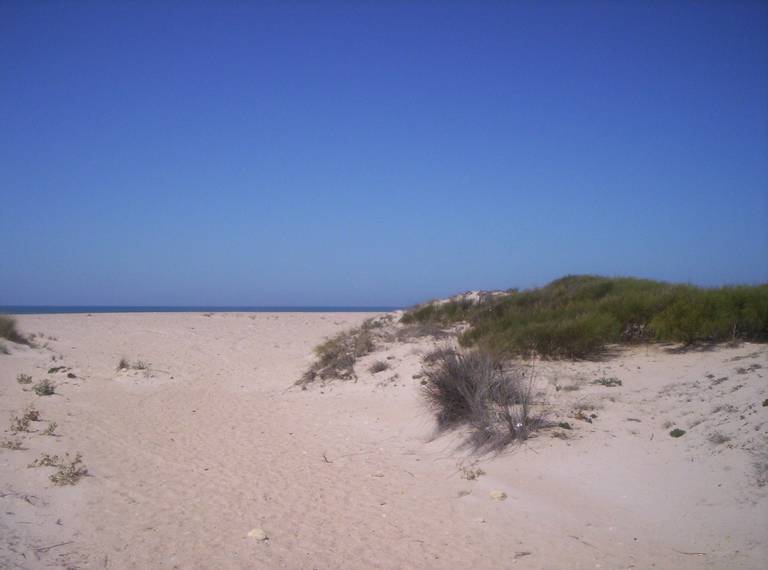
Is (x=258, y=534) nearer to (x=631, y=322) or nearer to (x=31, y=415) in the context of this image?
(x=31, y=415)

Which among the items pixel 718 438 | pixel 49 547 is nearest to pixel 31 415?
pixel 49 547

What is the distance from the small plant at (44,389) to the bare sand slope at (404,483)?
0.28 metres

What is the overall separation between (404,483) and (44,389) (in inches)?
331

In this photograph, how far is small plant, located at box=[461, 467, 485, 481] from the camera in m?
6.54

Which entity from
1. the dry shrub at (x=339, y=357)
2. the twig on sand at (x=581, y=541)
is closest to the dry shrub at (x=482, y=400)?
the twig on sand at (x=581, y=541)

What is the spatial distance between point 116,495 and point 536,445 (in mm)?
4792

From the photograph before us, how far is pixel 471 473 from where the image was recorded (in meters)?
6.59

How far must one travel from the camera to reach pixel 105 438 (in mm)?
8672

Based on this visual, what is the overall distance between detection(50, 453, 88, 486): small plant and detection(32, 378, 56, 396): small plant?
519 centimetres

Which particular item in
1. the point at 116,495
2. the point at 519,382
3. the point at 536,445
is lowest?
the point at 116,495

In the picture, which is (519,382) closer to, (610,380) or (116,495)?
(610,380)

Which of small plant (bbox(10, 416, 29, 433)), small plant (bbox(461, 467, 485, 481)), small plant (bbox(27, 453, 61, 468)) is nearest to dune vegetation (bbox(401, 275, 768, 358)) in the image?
small plant (bbox(461, 467, 485, 481))

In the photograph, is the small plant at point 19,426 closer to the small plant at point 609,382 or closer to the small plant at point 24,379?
the small plant at point 24,379

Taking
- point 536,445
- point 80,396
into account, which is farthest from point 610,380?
point 80,396
